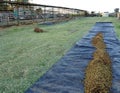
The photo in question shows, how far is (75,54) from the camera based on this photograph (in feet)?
15.9

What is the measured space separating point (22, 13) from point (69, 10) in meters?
11.2

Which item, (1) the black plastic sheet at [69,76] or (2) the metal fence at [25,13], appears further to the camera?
(2) the metal fence at [25,13]

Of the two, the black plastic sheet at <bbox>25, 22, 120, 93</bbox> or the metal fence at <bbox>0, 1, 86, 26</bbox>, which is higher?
the metal fence at <bbox>0, 1, 86, 26</bbox>

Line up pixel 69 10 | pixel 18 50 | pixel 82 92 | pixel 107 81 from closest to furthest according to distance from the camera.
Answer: pixel 82 92 < pixel 107 81 < pixel 18 50 < pixel 69 10

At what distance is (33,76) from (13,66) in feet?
2.67

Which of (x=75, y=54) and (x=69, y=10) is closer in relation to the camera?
(x=75, y=54)

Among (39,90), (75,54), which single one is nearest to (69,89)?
(39,90)

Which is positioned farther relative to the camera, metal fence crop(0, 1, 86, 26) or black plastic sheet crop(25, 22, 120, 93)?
metal fence crop(0, 1, 86, 26)

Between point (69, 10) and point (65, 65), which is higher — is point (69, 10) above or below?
above

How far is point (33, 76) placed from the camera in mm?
3373

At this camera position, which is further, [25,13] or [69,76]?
[25,13]

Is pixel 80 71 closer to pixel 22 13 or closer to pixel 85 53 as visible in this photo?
pixel 85 53

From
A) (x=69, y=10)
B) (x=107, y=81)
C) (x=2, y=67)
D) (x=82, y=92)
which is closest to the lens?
(x=82, y=92)

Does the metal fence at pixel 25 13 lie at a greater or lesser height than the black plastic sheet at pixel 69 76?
greater
